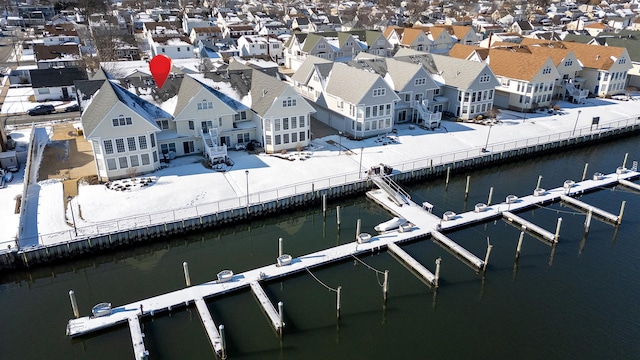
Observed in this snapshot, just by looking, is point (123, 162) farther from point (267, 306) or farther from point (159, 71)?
point (267, 306)

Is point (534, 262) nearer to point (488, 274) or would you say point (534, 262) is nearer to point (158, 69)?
point (488, 274)

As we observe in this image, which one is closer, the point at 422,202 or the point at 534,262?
the point at 534,262

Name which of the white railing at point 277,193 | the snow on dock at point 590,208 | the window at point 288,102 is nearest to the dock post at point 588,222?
the snow on dock at point 590,208

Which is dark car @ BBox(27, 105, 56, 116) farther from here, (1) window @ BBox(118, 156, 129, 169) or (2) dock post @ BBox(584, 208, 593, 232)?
(2) dock post @ BBox(584, 208, 593, 232)

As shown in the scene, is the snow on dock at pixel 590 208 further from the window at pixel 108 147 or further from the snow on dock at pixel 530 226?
the window at pixel 108 147

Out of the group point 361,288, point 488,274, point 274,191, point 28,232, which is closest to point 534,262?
point 488,274

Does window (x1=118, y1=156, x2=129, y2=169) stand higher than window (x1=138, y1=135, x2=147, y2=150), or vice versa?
window (x1=138, y1=135, x2=147, y2=150)

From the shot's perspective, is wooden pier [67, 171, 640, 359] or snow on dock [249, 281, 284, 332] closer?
wooden pier [67, 171, 640, 359]

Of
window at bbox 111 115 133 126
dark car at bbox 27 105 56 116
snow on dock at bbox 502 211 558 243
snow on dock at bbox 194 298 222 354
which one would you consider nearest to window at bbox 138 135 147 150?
window at bbox 111 115 133 126
